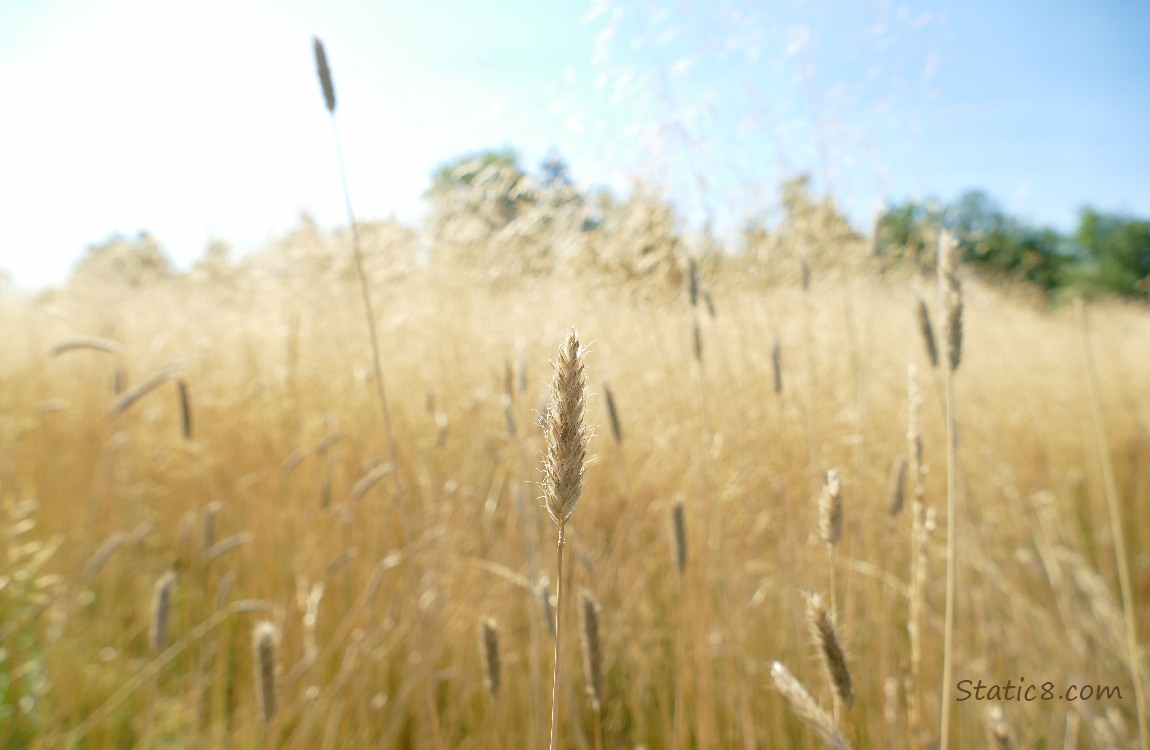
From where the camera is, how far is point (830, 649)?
1.75 ft

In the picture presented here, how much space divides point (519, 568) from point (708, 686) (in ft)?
2.30

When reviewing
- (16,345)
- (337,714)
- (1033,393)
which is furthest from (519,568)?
(16,345)

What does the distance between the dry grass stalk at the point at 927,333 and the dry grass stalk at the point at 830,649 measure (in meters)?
0.57

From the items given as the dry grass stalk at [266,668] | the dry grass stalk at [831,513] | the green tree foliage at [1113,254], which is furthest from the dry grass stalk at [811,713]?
the green tree foliage at [1113,254]

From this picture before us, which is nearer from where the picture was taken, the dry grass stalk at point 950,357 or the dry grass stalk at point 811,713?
the dry grass stalk at point 811,713

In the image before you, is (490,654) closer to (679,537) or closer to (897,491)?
(679,537)

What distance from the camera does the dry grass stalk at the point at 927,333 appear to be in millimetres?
964

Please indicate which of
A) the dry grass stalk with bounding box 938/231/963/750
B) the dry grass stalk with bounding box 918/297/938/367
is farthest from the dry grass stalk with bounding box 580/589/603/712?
the dry grass stalk with bounding box 918/297/938/367

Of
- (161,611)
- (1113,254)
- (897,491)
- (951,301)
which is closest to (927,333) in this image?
(951,301)

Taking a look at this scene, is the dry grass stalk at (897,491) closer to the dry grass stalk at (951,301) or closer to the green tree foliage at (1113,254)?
the dry grass stalk at (951,301)

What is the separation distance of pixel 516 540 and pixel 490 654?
43.6 inches

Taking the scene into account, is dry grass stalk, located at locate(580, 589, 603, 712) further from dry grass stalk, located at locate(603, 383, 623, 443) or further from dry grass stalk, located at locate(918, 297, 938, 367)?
dry grass stalk, located at locate(918, 297, 938, 367)

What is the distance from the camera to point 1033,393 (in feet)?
14.6

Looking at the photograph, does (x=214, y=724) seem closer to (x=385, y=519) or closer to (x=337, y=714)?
(x=337, y=714)
